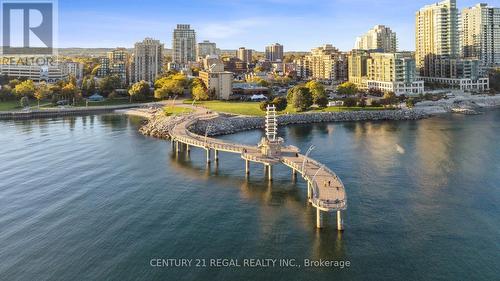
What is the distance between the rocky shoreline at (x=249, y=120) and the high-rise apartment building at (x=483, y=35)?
76.2 m

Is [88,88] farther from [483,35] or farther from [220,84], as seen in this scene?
[483,35]

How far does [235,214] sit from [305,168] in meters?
6.77

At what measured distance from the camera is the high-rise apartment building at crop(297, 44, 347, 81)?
134000mm

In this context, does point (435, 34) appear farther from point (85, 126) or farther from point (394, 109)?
point (85, 126)

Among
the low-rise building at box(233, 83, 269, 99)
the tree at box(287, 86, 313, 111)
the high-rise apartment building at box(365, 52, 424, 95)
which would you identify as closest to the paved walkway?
the tree at box(287, 86, 313, 111)

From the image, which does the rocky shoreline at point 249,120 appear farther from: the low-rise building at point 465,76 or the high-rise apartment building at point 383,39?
the high-rise apartment building at point 383,39

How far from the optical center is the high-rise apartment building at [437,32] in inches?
4513

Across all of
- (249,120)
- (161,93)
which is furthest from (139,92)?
(249,120)

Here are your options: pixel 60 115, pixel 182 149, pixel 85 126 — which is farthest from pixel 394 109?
pixel 60 115

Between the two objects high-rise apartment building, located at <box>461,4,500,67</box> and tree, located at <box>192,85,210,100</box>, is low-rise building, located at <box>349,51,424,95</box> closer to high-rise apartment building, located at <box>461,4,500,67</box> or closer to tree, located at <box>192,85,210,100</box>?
tree, located at <box>192,85,210,100</box>

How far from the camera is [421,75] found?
410ft

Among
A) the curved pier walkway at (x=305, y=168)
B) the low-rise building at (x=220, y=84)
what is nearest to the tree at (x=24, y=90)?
the low-rise building at (x=220, y=84)

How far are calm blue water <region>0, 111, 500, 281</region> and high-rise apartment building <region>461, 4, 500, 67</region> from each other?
4047 inches

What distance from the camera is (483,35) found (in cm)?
13712
